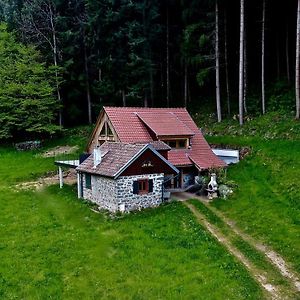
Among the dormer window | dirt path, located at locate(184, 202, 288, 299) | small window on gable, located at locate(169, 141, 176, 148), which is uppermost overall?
the dormer window

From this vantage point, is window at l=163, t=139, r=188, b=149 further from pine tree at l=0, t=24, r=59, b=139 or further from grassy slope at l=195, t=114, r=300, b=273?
pine tree at l=0, t=24, r=59, b=139

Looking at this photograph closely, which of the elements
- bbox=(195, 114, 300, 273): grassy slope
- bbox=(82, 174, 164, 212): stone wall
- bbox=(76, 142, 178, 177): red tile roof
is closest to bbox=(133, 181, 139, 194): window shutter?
bbox=(82, 174, 164, 212): stone wall

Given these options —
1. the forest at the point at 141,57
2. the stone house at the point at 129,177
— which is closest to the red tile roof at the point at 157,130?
the stone house at the point at 129,177

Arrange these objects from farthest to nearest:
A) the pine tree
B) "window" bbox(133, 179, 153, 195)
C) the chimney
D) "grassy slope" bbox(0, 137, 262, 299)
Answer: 1. the pine tree
2. the chimney
3. "window" bbox(133, 179, 153, 195)
4. "grassy slope" bbox(0, 137, 262, 299)

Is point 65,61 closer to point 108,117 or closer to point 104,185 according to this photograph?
point 108,117

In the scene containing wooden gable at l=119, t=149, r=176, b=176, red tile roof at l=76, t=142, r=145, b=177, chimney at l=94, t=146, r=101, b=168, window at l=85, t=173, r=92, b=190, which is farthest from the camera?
window at l=85, t=173, r=92, b=190

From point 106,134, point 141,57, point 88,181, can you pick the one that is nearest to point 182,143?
point 106,134

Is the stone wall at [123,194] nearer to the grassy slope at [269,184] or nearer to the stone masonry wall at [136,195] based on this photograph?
the stone masonry wall at [136,195]
